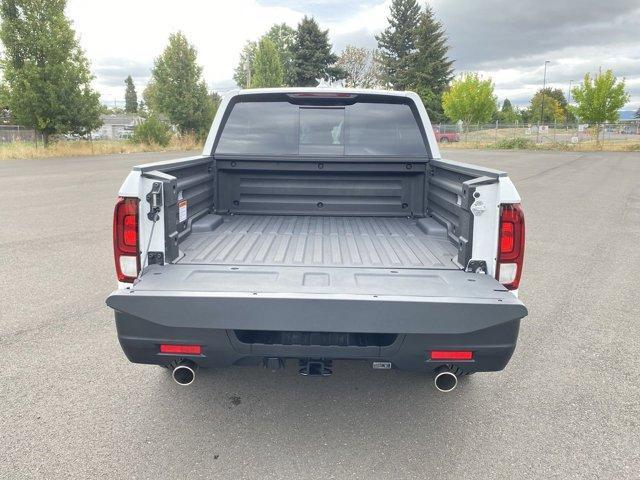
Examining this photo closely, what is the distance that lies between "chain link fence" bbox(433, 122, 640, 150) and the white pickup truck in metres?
42.7

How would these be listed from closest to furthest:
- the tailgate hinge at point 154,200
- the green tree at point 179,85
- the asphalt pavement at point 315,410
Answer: the asphalt pavement at point 315,410
the tailgate hinge at point 154,200
the green tree at point 179,85

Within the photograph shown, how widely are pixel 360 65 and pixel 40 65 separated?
44910 mm

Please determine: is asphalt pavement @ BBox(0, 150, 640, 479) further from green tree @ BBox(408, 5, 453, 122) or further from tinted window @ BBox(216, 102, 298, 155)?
green tree @ BBox(408, 5, 453, 122)

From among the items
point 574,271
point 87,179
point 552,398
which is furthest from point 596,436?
point 87,179

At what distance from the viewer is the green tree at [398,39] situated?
6244 centimetres

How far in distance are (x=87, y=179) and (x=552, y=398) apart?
16724 mm

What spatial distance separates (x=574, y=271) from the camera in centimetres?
639

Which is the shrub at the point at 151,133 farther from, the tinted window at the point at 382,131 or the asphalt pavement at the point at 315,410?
the tinted window at the point at 382,131

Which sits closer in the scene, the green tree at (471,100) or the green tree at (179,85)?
the green tree at (179,85)

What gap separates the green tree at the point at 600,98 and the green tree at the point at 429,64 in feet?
67.3

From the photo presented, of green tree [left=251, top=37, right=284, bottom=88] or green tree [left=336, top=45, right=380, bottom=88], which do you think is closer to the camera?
green tree [left=251, top=37, right=284, bottom=88]

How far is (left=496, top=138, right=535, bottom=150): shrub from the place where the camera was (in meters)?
43.3

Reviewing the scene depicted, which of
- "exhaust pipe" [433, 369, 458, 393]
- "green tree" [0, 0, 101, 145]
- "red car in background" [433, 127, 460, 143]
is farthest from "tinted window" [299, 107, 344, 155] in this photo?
"red car in background" [433, 127, 460, 143]

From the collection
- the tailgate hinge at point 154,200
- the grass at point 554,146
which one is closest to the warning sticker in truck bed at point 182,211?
the tailgate hinge at point 154,200
